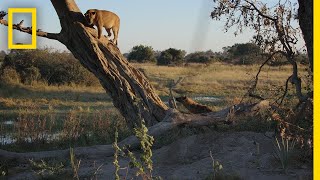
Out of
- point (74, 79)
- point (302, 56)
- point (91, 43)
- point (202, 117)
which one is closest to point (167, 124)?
point (202, 117)

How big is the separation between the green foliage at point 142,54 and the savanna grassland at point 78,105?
17.5m

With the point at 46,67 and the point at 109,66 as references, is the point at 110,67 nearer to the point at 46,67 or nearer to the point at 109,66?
the point at 109,66

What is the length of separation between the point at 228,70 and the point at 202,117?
2530 cm

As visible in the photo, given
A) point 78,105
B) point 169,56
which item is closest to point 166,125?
point 78,105

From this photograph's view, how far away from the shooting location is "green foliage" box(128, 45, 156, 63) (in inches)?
2008

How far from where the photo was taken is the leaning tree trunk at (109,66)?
1028 centimetres

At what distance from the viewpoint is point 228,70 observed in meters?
34.6

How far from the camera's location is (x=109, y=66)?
34.3 feet

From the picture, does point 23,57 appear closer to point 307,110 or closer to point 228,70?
point 228,70

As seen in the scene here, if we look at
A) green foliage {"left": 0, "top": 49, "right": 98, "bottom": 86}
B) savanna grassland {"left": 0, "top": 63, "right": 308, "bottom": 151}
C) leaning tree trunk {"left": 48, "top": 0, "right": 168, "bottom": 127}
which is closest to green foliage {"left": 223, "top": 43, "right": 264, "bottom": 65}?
savanna grassland {"left": 0, "top": 63, "right": 308, "bottom": 151}

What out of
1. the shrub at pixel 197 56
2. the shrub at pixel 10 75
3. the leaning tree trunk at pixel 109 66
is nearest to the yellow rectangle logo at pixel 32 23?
the leaning tree trunk at pixel 109 66

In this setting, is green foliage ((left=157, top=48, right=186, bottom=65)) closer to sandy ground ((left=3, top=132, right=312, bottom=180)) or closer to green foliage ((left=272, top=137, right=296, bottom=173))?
sandy ground ((left=3, top=132, right=312, bottom=180))

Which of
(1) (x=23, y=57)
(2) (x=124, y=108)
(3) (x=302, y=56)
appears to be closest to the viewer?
(3) (x=302, y=56)

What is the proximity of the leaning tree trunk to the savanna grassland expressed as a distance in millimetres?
899
